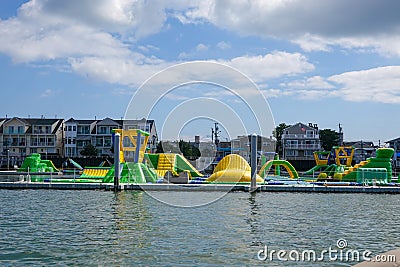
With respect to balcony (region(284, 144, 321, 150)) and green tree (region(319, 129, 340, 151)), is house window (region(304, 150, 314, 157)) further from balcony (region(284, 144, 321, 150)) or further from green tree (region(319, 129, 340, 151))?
green tree (region(319, 129, 340, 151))

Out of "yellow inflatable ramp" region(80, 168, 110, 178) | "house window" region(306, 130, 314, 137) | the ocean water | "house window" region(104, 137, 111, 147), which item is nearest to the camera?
the ocean water

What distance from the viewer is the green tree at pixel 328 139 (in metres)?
86.5

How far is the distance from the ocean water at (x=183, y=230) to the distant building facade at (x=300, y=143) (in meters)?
60.1

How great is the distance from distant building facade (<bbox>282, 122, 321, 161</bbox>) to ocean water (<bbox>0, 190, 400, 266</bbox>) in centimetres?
6007

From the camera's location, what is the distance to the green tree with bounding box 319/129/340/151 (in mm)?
86500

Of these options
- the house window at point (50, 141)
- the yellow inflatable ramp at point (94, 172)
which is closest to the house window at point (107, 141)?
the house window at point (50, 141)

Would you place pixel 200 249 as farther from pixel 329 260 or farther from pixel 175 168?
pixel 175 168

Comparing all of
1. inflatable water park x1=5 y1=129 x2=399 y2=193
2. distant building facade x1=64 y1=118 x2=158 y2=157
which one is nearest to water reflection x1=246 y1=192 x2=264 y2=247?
inflatable water park x1=5 y1=129 x2=399 y2=193

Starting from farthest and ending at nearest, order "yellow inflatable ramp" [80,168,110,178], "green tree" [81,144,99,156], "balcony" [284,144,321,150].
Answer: "balcony" [284,144,321,150] < "green tree" [81,144,99,156] < "yellow inflatable ramp" [80,168,110,178]

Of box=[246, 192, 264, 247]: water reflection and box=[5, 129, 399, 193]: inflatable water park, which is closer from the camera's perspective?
box=[246, 192, 264, 247]: water reflection

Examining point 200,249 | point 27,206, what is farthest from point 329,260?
point 27,206

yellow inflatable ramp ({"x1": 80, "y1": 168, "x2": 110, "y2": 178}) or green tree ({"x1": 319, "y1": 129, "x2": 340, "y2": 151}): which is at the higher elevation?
green tree ({"x1": 319, "y1": 129, "x2": 340, "y2": 151})

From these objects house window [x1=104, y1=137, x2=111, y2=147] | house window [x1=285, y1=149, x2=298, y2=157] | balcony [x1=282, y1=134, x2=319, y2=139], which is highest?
balcony [x1=282, y1=134, x2=319, y2=139]

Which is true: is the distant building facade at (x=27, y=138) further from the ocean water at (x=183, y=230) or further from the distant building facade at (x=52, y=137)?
the ocean water at (x=183, y=230)
